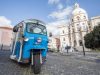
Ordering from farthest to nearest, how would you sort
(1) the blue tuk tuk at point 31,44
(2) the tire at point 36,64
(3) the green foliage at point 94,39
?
(3) the green foliage at point 94,39, (1) the blue tuk tuk at point 31,44, (2) the tire at point 36,64

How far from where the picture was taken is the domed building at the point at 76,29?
56.3 meters

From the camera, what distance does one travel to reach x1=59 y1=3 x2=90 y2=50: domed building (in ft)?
185

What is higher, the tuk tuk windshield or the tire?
the tuk tuk windshield

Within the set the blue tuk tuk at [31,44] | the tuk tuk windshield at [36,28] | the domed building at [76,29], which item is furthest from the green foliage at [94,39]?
the blue tuk tuk at [31,44]

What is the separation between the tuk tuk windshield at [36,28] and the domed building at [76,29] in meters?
48.5

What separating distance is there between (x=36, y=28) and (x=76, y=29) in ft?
177

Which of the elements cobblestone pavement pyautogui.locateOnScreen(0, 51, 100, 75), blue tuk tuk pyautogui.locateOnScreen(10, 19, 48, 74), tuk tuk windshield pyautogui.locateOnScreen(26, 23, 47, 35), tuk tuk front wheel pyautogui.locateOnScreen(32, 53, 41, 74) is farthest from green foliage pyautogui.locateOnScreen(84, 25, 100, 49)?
tuk tuk front wheel pyautogui.locateOnScreen(32, 53, 41, 74)

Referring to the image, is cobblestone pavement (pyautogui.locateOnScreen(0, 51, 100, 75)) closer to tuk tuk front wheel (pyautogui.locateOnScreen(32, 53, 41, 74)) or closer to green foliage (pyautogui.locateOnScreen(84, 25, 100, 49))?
tuk tuk front wheel (pyautogui.locateOnScreen(32, 53, 41, 74))

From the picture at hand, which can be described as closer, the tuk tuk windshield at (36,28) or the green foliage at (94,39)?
the tuk tuk windshield at (36,28)

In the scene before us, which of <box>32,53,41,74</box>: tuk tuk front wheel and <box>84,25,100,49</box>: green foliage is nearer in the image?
<box>32,53,41,74</box>: tuk tuk front wheel

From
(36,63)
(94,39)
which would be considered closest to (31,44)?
(36,63)

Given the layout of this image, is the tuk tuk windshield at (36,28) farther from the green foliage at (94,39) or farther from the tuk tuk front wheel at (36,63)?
the green foliage at (94,39)

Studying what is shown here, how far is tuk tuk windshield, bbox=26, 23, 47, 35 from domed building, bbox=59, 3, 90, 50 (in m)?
48.5

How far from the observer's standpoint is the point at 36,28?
6996 millimetres
